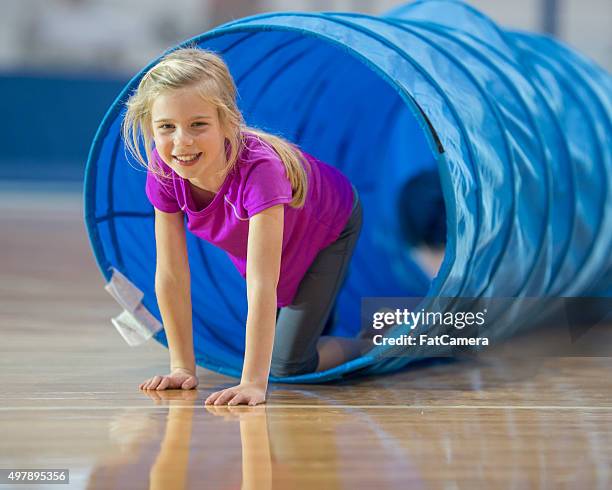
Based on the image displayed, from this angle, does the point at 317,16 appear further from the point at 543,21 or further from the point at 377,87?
the point at 543,21

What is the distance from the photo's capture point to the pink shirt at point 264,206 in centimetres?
201

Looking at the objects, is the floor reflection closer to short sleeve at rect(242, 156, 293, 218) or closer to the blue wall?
short sleeve at rect(242, 156, 293, 218)

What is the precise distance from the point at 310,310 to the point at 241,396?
1.47 feet

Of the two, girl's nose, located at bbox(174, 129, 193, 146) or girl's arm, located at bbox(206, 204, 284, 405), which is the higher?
girl's nose, located at bbox(174, 129, 193, 146)

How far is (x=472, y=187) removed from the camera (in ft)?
6.95

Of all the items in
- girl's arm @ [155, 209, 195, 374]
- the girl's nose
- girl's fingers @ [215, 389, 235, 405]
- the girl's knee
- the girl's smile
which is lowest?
the girl's knee

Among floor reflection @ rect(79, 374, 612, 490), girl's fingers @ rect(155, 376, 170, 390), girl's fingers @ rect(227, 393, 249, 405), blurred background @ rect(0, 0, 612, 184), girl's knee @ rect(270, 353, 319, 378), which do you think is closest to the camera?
floor reflection @ rect(79, 374, 612, 490)

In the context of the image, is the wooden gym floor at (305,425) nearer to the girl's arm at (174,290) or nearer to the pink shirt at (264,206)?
the girl's arm at (174,290)

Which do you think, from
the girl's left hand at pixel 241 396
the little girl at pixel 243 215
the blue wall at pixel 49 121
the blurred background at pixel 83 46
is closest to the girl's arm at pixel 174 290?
the little girl at pixel 243 215

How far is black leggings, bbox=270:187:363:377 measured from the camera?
225 cm

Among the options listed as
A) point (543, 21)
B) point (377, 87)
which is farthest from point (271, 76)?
point (543, 21)

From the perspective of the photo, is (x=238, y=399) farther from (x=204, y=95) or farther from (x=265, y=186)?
(x=204, y=95)

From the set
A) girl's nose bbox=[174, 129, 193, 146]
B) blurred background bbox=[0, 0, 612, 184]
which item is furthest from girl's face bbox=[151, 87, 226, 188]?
blurred background bbox=[0, 0, 612, 184]

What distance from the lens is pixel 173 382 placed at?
2094 mm
